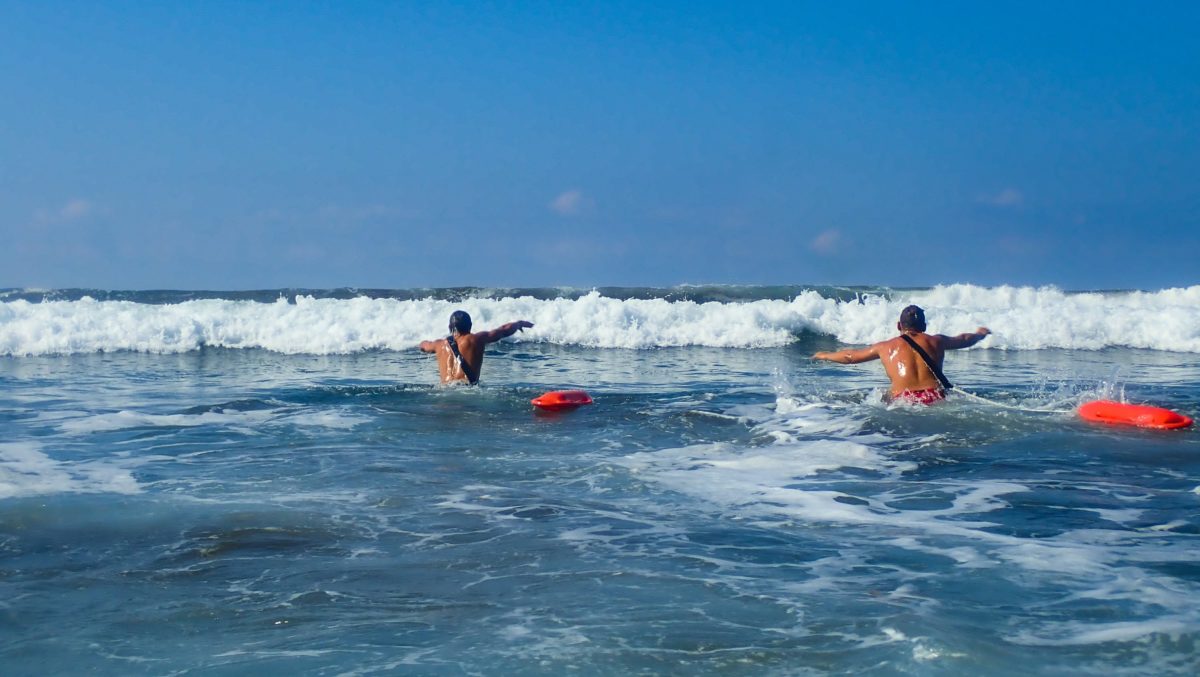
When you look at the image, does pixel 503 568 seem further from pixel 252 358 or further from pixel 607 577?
pixel 252 358

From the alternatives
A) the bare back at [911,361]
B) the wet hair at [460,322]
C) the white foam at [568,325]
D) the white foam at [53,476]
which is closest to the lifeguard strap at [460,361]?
the wet hair at [460,322]

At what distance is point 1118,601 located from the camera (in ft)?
17.1

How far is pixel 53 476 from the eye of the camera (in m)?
8.65

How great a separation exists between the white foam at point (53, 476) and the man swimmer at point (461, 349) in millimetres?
5748

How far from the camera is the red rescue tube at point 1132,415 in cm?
1048

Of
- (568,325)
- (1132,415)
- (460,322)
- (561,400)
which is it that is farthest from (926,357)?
(568,325)

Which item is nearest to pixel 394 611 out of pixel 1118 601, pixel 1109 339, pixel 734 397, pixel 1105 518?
pixel 1118 601

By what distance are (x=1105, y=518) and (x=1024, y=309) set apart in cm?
2152

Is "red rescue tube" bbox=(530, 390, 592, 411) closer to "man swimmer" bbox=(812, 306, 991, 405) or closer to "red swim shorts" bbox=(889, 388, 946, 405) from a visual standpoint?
"man swimmer" bbox=(812, 306, 991, 405)

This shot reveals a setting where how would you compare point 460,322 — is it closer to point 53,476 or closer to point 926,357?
point 926,357

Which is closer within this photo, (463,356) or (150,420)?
(150,420)

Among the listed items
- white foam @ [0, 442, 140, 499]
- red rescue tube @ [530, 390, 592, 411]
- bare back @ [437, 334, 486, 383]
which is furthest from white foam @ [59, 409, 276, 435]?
red rescue tube @ [530, 390, 592, 411]

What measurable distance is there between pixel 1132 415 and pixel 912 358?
2424 mm

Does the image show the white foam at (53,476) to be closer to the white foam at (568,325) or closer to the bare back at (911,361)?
the bare back at (911,361)
